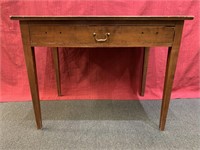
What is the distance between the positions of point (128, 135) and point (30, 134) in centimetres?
58

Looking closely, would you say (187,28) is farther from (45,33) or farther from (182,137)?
(45,33)

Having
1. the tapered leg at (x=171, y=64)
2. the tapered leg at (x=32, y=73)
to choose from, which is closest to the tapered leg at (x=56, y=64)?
the tapered leg at (x=32, y=73)

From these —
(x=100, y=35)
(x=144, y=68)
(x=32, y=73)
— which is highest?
(x=100, y=35)

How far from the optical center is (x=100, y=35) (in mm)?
909

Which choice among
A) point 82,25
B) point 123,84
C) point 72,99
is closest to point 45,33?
point 82,25

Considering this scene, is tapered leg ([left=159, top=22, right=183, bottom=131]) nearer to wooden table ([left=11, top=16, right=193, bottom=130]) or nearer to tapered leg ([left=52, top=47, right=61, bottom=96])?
wooden table ([left=11, top=16, right=193, bottom=130])

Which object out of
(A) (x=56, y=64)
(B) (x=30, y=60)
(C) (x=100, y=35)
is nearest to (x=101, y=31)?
(C) (x=100, y=35)

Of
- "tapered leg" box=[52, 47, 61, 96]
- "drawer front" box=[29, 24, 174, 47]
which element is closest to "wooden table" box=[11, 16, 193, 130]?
"drawer front" box=[29, 24, 174, 47]

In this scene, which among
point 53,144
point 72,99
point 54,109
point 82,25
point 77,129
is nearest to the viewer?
point 82,25

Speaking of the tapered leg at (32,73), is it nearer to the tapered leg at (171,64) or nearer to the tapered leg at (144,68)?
the tapered leg at (171,64)

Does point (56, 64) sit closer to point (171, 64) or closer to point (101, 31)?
point (101, 31)

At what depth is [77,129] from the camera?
1.13 m

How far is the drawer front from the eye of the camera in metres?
0.90

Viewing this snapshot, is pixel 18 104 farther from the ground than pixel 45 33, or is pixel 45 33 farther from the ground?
pixel 45 33
